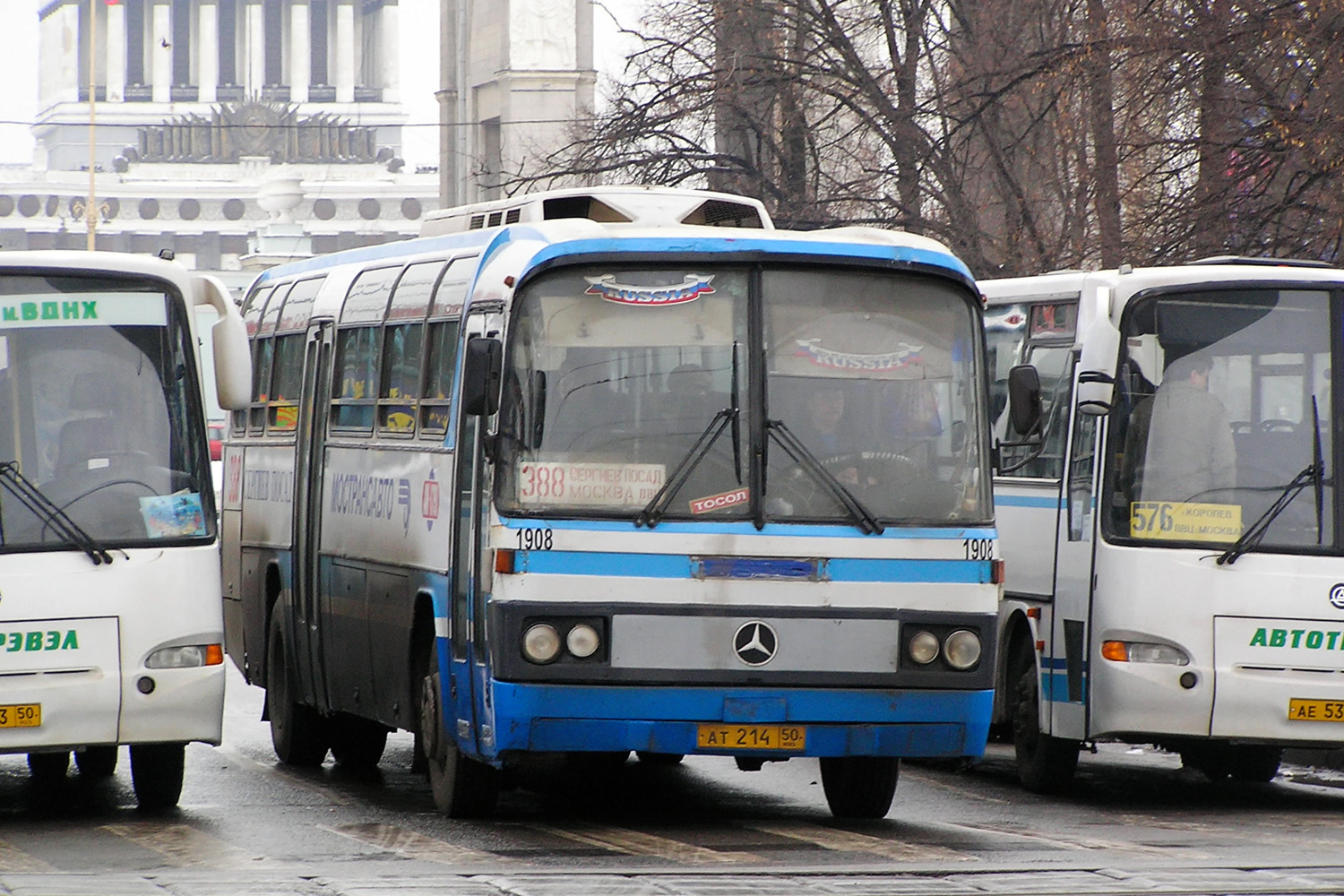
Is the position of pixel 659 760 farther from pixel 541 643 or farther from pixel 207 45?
pixel 207 45

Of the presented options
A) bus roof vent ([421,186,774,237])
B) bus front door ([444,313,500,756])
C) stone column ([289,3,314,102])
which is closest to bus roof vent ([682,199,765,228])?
bus roof vent ([421,186,774,237])

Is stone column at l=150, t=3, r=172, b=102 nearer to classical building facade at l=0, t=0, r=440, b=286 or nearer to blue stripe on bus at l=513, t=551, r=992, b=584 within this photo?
classical building facade at l=0, t=0, r=440, b=286

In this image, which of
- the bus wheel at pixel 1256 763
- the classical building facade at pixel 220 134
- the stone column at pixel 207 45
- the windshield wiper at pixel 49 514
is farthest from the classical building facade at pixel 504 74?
the stone column at pixel 207 45

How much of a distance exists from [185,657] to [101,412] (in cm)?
111

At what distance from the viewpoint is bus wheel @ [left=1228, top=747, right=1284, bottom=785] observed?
47.3 feet

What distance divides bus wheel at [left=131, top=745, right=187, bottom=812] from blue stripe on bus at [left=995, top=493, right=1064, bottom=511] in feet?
15.0

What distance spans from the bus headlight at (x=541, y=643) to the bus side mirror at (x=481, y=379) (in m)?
0.90

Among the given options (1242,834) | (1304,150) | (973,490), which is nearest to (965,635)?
(973,490)

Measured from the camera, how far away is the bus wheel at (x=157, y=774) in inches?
459

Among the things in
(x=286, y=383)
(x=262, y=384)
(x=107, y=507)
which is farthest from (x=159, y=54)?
(x=107, y=507)

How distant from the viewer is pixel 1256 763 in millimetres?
14516

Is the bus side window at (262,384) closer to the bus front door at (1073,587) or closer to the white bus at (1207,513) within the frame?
the bus front door at (1073,587)

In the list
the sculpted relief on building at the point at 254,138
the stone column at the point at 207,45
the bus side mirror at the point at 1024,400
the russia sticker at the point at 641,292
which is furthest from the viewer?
the stone column at the point at 207,45

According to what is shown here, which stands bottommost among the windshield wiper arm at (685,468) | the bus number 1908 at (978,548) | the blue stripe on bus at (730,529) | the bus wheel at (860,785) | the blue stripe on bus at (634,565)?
the bus wheel at (860,785)
